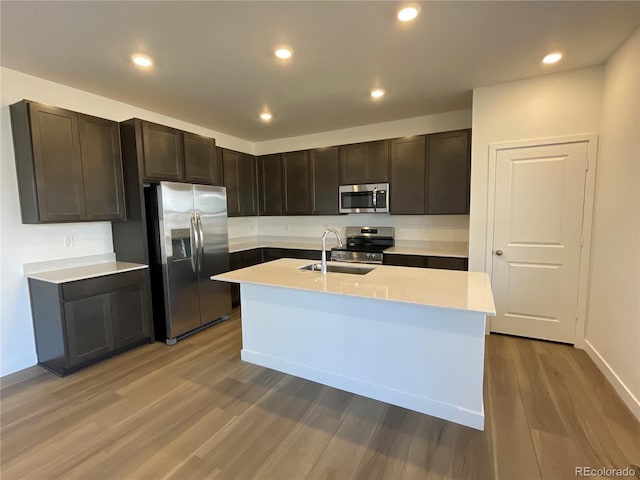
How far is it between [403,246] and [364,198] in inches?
34.8

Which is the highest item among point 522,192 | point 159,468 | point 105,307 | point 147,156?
point 147,156

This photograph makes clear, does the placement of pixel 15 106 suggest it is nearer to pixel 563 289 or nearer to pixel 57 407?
pixel 57 407

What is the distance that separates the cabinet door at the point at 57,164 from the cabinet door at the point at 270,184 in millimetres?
2628

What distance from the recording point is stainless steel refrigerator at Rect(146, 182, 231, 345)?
3.22 metres

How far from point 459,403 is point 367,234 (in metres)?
2.89

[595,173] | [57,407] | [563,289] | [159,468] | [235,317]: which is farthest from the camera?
[235,317]

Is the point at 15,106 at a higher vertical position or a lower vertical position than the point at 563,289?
higher

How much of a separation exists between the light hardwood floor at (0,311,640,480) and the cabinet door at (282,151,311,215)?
2.73 m

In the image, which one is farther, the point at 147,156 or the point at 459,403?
the point at 147,156

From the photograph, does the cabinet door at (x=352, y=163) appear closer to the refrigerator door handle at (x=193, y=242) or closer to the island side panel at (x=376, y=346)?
the refrigerator door handle at (x=193, y=242)

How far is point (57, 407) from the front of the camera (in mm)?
2246

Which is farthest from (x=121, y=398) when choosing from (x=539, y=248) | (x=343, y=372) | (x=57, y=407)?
(x=539, y=248)

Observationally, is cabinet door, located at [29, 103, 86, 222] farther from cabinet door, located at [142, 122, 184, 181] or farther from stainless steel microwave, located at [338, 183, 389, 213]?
stainless steel microwave, located at [338, 183, 389, 213]

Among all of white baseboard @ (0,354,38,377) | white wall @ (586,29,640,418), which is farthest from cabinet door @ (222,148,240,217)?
white wall @ (586,29,640,418)
